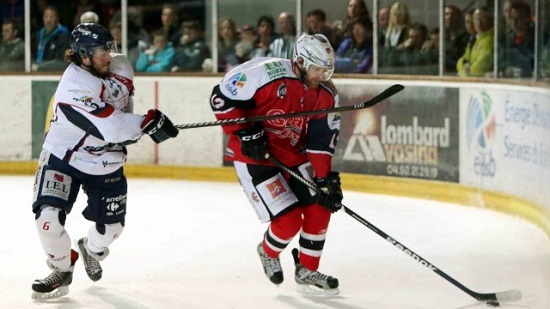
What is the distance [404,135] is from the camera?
8648mm

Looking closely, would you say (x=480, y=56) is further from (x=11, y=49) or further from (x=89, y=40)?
(x=11, y=49)

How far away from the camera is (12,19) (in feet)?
34.4

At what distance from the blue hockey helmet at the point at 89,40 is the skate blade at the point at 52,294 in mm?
1000

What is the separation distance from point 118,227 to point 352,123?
3790 mm

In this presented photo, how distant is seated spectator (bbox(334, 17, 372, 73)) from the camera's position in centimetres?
911

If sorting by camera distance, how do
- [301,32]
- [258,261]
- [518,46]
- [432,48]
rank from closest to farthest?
[258,261] < [518,46] < [432,48] < [301,32]

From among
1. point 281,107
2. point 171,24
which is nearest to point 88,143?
point 281,107

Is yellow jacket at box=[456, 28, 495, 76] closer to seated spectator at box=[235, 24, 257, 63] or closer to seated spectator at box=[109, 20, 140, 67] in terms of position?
seated spectator at box=[235, 24, 257, 63]

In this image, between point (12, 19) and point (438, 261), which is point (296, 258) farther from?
point (12, 19)

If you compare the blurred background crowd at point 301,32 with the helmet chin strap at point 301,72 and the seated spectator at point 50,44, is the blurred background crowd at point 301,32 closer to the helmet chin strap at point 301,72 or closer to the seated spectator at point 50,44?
the seated spectator at point 50,44

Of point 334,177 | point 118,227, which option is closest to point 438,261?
point 334,177

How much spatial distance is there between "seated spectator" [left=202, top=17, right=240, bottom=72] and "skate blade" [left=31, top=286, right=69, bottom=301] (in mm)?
4796

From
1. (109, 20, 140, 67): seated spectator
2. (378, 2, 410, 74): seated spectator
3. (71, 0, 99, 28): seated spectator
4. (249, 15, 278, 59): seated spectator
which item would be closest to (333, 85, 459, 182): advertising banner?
(378, 2, 410, 74): seated spectator

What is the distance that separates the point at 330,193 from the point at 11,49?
19.2 feet
